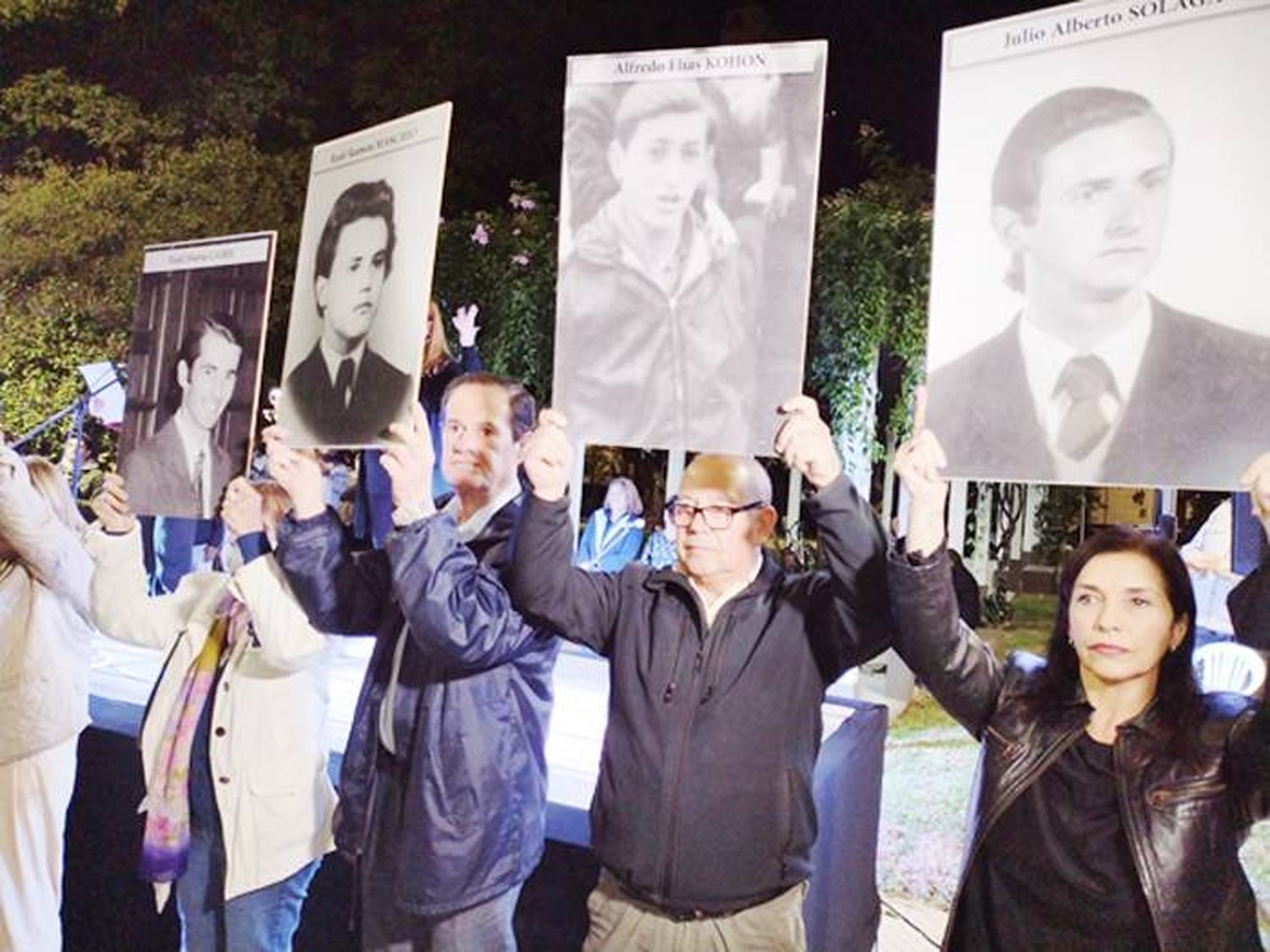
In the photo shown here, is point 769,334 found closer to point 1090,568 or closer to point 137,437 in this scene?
point 1090,568

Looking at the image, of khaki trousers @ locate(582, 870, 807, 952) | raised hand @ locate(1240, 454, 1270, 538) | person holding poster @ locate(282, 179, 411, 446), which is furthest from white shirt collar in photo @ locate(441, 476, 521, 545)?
raised hand @ locate(1240, 454, 1270, 538)

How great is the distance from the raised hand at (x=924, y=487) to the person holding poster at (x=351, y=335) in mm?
1031

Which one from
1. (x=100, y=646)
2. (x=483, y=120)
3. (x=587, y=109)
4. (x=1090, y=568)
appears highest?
(x=483, y=120)

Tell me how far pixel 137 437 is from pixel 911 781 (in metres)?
2.46

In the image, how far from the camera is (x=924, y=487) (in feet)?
5.41

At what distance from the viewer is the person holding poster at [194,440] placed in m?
2.71

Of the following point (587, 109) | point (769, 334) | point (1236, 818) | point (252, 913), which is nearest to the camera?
point (1236, 818)

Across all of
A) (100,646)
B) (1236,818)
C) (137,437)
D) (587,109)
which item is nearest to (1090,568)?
(1236,818)

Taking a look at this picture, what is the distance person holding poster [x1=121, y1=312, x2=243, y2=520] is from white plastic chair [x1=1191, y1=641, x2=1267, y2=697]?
209cm

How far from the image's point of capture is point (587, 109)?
6.86 feet

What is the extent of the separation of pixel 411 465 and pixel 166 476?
1057mm

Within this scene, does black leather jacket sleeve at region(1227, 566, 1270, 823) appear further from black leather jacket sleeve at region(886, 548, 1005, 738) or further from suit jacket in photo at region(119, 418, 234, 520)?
suit jacket in photo at region(119, 418, 234, 520)

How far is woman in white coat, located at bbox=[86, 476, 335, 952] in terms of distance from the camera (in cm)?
244

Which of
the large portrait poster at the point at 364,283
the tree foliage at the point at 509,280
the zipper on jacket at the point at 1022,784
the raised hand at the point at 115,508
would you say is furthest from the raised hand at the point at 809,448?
the tree foliage at the point at 509,280
